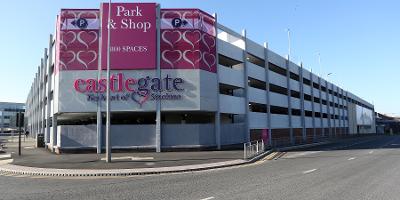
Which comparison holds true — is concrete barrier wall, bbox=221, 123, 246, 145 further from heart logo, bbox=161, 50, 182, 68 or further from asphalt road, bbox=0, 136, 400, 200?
asphalt road, bbox=0, 136, 400, 200

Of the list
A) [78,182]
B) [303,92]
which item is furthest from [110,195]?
[303,92]

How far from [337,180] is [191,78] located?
20855mm

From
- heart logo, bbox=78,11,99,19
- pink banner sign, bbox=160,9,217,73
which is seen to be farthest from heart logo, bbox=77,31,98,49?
pink banner sign, bbox=160,9,217,73

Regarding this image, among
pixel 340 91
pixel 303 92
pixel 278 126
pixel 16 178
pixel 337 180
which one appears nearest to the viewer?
pixel 337 180

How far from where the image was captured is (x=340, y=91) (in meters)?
97.7

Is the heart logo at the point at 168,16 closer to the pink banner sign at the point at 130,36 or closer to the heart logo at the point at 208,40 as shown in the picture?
the pink banner sign at the point at 130,36

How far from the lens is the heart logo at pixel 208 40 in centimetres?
3576

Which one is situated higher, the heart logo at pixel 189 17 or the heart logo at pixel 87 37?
the heart logo at pixel 189 17

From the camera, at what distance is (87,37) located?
110ft

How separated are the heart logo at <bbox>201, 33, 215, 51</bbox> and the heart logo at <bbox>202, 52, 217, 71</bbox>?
2.17ft

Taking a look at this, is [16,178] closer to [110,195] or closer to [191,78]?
[110,195]

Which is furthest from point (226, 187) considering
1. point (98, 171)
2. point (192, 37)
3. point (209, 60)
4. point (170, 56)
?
point (209, 60)

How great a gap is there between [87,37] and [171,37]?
7.03 m

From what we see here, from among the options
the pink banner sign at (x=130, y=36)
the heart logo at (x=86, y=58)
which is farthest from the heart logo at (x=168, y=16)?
the heart logo at (x=86, y=58)
